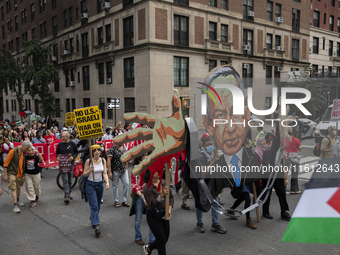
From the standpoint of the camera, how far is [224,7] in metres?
26.7

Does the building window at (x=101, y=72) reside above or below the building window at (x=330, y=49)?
below

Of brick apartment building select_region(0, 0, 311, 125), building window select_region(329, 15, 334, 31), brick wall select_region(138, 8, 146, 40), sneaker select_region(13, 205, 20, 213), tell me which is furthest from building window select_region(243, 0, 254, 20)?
sneaker select_region(13, 205, 20, 213)

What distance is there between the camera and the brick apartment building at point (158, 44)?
23062 millimetres

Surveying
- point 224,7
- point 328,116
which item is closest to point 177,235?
point 328,116

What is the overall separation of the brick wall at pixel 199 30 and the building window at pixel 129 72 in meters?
5.89

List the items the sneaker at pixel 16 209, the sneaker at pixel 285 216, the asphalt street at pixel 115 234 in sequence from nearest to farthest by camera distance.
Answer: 1. the asphalt street at pixel 115 234
2. the sneaker at pixel 285 216
3. the sneaker at pixel 16 209

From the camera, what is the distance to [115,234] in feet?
20.1

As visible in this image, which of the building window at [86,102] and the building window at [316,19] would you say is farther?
the building window at [316,19]

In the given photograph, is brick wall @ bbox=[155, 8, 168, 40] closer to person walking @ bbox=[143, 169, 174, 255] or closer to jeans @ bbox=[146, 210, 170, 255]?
person walking @ bbox=[143, 169, 174, 255]

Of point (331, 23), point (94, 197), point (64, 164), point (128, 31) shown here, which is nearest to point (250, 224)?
point (94, 197)

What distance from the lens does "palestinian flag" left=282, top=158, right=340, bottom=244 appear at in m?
2.34

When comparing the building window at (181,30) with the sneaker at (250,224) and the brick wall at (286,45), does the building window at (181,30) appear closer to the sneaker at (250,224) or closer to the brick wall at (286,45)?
the brick wall at (286,45)

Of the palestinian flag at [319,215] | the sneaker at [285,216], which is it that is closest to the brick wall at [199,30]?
the sneaker at [285,216]

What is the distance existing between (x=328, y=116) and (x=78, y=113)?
6101 millimetres
